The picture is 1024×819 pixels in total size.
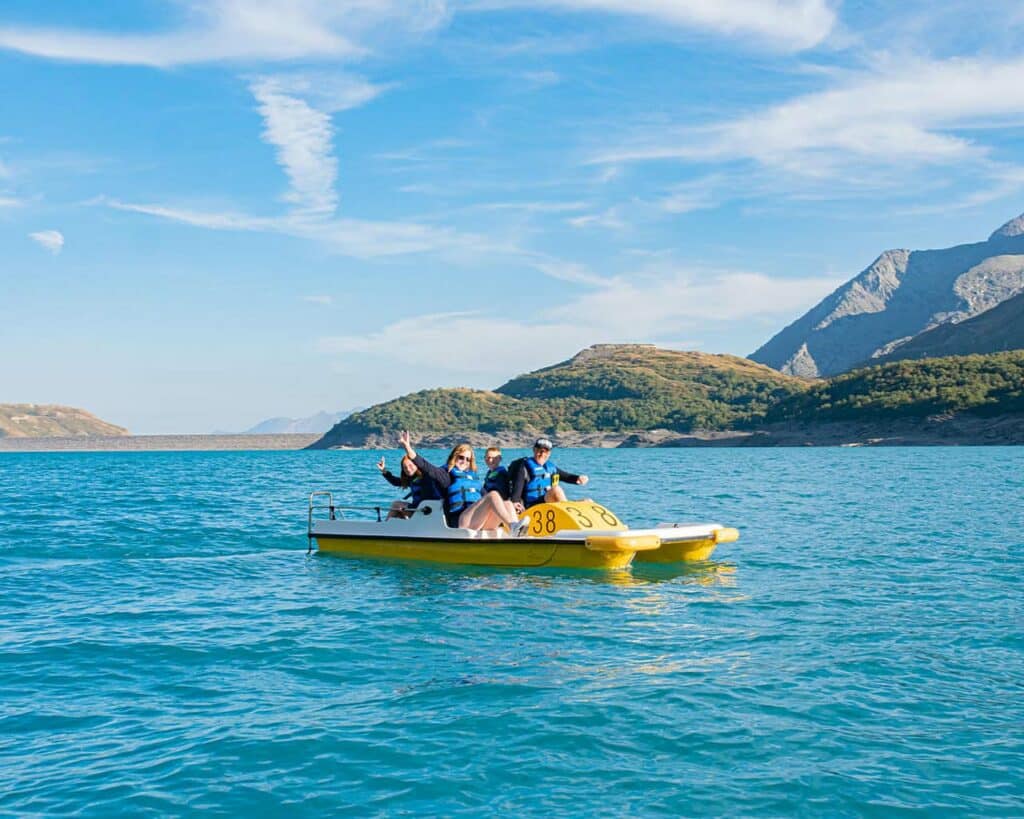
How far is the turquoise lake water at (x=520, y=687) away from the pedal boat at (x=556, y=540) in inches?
14.9

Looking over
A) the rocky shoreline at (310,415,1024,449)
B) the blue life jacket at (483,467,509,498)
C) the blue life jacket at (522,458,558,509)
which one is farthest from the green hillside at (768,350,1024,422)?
the blue life jacket at (483,467,509,498)

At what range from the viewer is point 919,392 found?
490 ft

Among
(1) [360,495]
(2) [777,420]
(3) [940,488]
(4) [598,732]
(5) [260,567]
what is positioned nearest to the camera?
(4) [598,732]

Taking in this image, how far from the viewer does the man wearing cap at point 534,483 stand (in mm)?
18578

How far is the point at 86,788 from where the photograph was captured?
7.34 metres

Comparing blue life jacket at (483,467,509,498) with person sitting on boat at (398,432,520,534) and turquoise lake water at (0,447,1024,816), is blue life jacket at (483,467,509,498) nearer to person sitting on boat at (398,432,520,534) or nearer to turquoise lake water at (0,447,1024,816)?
person sitting on boat at (398,432,520,534)

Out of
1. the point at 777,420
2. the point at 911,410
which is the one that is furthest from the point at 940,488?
the point at 777,420

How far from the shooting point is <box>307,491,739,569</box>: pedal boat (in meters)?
17.3

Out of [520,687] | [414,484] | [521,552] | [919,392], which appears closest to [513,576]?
[521,552]

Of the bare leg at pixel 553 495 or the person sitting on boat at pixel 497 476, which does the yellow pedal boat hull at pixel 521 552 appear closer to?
the person sitting on boat at pixel 497 476

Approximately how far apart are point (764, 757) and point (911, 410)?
148930mm

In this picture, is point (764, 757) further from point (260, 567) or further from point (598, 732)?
point (260, 567)

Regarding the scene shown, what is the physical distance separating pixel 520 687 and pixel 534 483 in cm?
900

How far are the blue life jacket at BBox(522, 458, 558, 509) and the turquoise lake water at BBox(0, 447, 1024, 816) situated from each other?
5.44 ft
